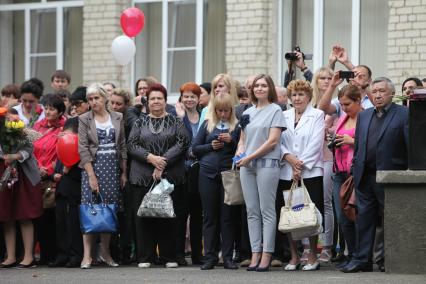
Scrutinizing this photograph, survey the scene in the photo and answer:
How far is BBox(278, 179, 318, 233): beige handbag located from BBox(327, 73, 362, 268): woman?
1.86ft

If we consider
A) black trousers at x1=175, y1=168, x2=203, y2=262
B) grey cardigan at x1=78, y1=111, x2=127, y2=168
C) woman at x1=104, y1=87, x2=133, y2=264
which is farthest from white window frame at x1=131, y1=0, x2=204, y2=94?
black trousers at x1=175, y1=168, x2=203, y2=262

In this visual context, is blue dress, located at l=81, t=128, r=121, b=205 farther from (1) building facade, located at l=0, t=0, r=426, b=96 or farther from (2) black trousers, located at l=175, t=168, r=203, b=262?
(1) building facade, located at l=0, t=0, r=426, b=96

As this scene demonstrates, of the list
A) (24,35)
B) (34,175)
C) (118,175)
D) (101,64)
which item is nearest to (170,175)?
(118,175)

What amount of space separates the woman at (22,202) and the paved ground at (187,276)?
2.25ft

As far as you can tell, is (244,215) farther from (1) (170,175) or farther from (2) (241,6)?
(2) (241,6)

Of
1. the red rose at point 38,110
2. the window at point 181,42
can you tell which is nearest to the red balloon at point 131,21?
the red rose at point 38,110

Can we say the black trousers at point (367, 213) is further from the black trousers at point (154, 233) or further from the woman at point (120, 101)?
the woman at point (120, 101)

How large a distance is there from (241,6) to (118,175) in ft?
23.7

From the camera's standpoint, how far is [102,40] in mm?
23406

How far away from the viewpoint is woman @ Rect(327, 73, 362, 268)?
1428 cm

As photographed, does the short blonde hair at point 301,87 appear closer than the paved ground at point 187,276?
No

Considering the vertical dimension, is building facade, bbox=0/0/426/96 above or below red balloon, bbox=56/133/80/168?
above

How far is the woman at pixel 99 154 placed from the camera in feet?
49.8

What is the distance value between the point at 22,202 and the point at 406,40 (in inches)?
288
